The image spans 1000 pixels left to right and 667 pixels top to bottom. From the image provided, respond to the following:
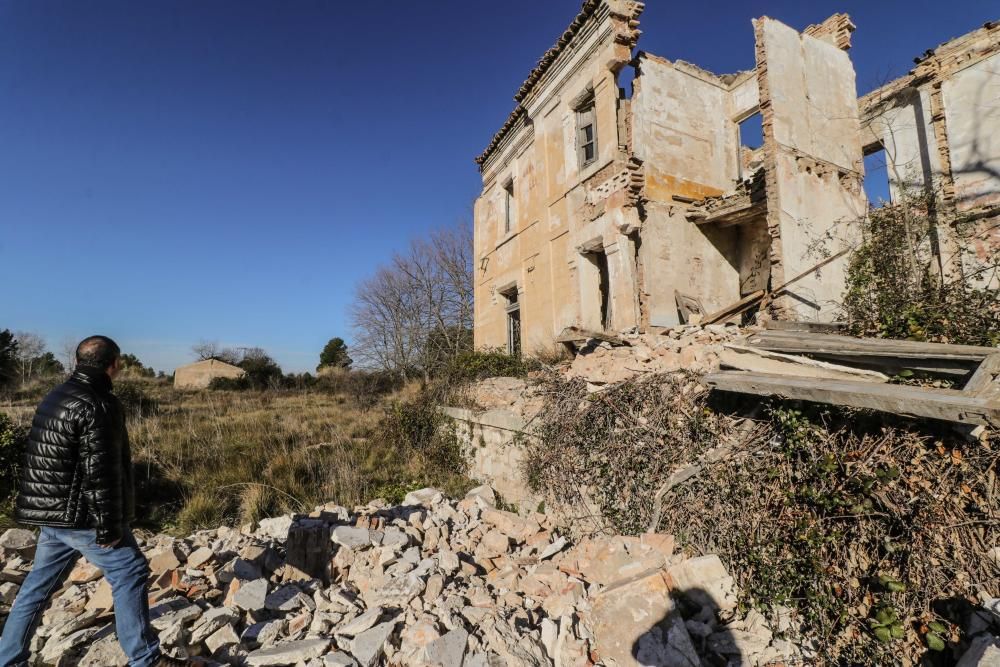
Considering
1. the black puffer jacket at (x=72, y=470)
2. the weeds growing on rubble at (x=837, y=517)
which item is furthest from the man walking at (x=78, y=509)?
the weeds growing on rubble at (x=837, y=517)

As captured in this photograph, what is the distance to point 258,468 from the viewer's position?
7238 mm

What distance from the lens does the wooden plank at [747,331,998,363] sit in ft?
10.5

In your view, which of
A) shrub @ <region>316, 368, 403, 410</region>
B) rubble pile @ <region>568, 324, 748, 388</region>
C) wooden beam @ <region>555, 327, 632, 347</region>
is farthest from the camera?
shrub @ <region>316, 368, 403, 410</region>

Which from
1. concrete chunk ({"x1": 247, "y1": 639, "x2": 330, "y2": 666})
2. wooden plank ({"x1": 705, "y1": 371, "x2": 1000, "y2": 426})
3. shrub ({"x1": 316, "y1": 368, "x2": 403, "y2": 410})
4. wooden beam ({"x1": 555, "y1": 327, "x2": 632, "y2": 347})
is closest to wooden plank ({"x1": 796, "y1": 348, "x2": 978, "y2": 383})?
wooden plank ({"x1": 705, "y1": 371, "x2": 1000, "y2": 426})

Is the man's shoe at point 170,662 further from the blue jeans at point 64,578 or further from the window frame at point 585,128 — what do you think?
the window frame at point 585,128

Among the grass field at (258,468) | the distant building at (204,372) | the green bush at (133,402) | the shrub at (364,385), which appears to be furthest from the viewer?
the distant building at (204,372)

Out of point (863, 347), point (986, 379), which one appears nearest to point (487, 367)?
point (863, 347)

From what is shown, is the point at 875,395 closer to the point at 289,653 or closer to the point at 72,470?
the point at 289,653

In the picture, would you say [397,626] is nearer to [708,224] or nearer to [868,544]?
[868,544]

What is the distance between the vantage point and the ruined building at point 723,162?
8477 millimetres

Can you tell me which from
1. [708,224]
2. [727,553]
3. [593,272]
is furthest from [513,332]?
[727,553]

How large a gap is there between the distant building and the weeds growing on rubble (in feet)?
84.2

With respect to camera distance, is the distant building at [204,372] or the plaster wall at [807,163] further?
the distant building at [204,372]

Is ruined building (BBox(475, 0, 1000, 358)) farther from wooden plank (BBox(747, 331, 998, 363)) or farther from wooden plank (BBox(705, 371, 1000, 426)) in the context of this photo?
wooden plank (BBox(705, 371, 1000, 426))
